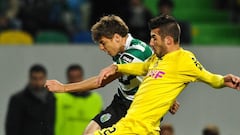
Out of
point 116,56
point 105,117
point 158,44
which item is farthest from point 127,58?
point 105,117

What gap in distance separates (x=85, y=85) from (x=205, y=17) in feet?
25.5

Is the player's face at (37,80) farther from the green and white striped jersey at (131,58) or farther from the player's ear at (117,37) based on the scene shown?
the player's ear at (117,37)

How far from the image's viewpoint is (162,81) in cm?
811

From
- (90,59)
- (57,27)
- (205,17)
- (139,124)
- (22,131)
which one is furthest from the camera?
(205,17)

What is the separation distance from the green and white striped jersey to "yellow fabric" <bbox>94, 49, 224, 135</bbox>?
43 cm

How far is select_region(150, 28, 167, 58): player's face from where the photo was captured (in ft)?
26.8

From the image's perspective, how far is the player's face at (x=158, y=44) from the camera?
8156mm

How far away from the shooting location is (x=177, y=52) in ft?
26.7

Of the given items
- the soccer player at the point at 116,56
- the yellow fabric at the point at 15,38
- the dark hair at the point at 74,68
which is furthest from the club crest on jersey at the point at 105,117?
the yellow fabric at the point at 15,38

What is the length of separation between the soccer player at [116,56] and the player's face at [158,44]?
0.33 metres

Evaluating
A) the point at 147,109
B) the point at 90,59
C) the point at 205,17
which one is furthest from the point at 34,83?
the point at 205,17

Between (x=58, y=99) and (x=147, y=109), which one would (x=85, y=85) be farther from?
(x=58, y=99)

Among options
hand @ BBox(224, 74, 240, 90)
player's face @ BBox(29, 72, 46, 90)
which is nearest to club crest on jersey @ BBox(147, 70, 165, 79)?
hand @ BBox(224, 74, 240, 90)

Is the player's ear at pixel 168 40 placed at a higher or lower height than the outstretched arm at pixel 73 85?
higher
